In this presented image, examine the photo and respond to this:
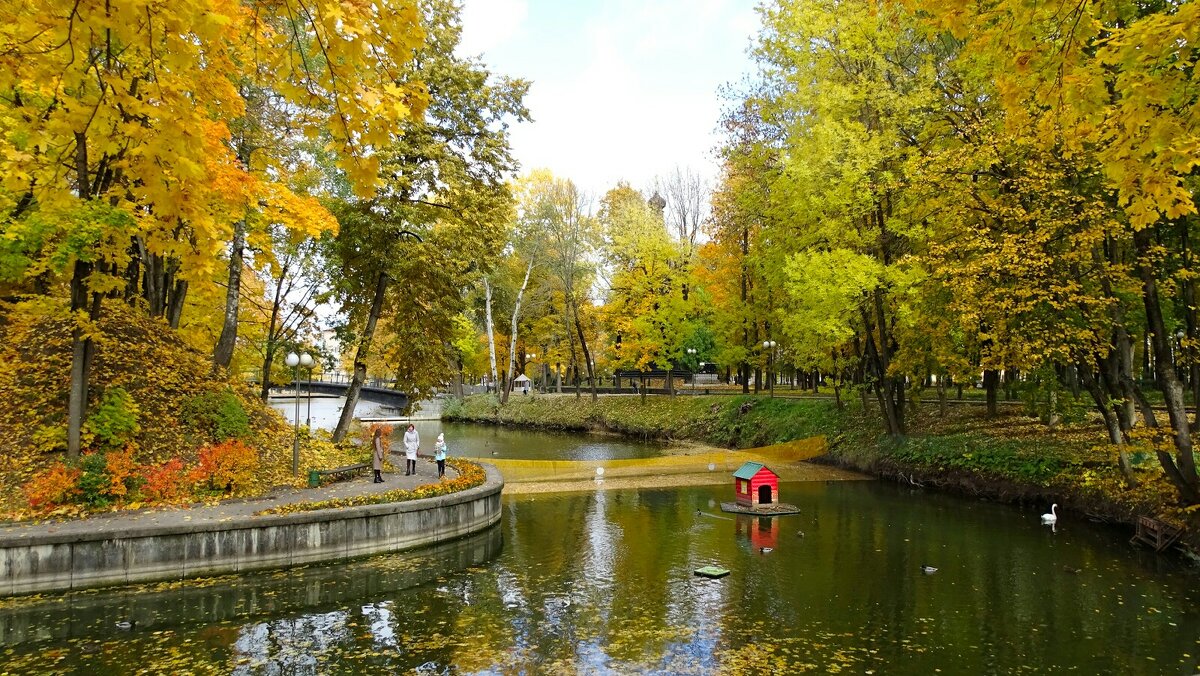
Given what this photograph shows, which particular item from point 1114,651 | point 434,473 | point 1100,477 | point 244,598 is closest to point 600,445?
point 434,473

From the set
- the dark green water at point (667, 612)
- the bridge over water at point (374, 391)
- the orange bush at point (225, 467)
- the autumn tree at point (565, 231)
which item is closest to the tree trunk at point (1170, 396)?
the dark green water at point (667, 612)

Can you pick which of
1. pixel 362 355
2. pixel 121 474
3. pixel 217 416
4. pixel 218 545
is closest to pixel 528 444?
pixel 362 355

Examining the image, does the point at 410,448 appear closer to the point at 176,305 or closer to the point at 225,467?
the point at 225,467

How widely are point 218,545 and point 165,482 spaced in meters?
2.78

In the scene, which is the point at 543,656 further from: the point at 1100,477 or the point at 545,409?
the point at 545,409

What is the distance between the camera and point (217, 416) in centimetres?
1727

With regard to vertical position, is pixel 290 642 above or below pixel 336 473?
below

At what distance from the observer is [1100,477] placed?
1697 centimetres

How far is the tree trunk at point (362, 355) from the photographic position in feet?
66.2

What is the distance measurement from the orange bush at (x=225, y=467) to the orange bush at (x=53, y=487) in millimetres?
2091

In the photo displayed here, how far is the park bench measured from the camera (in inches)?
628

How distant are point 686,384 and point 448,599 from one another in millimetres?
44552

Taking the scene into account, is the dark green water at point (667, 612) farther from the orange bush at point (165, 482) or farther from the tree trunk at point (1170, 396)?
the orange bush at point (165, 482)

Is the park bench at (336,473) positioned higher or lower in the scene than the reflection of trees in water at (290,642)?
higher
